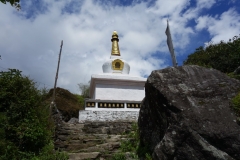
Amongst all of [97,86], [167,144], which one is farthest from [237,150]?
[97,86]

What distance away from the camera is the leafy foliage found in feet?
58.9

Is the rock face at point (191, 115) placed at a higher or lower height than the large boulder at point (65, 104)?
lower

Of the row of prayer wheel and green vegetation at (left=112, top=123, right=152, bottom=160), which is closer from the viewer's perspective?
green vegetation at (left=112, top=123, right=152, bottom=160)

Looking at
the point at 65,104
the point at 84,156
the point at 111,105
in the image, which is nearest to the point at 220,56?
the point at 111,105

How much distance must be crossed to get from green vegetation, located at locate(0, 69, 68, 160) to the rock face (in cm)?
335

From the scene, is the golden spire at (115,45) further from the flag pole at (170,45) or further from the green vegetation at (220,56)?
the flag pole at (170,45)

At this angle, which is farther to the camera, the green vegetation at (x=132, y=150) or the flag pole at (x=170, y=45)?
the flag pole at (x=170, y=45)

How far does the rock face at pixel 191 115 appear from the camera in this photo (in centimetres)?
529

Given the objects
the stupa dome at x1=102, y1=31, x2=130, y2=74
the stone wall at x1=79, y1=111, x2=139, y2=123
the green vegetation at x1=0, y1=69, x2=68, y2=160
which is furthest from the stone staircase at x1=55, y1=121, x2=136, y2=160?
the stupa dome at x1=102, y1=31, x2=130, y2=74

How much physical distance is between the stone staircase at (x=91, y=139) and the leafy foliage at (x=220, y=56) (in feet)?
31.8

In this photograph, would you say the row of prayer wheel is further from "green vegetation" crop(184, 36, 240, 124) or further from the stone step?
the stone step

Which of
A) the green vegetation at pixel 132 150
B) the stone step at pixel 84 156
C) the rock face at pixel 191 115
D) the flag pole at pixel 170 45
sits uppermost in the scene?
the flag pole at pixel 170 45

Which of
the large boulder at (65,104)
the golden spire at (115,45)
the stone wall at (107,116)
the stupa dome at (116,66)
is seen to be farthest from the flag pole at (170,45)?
the large boulder at (65,104)

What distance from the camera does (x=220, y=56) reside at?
19922 millimetres
